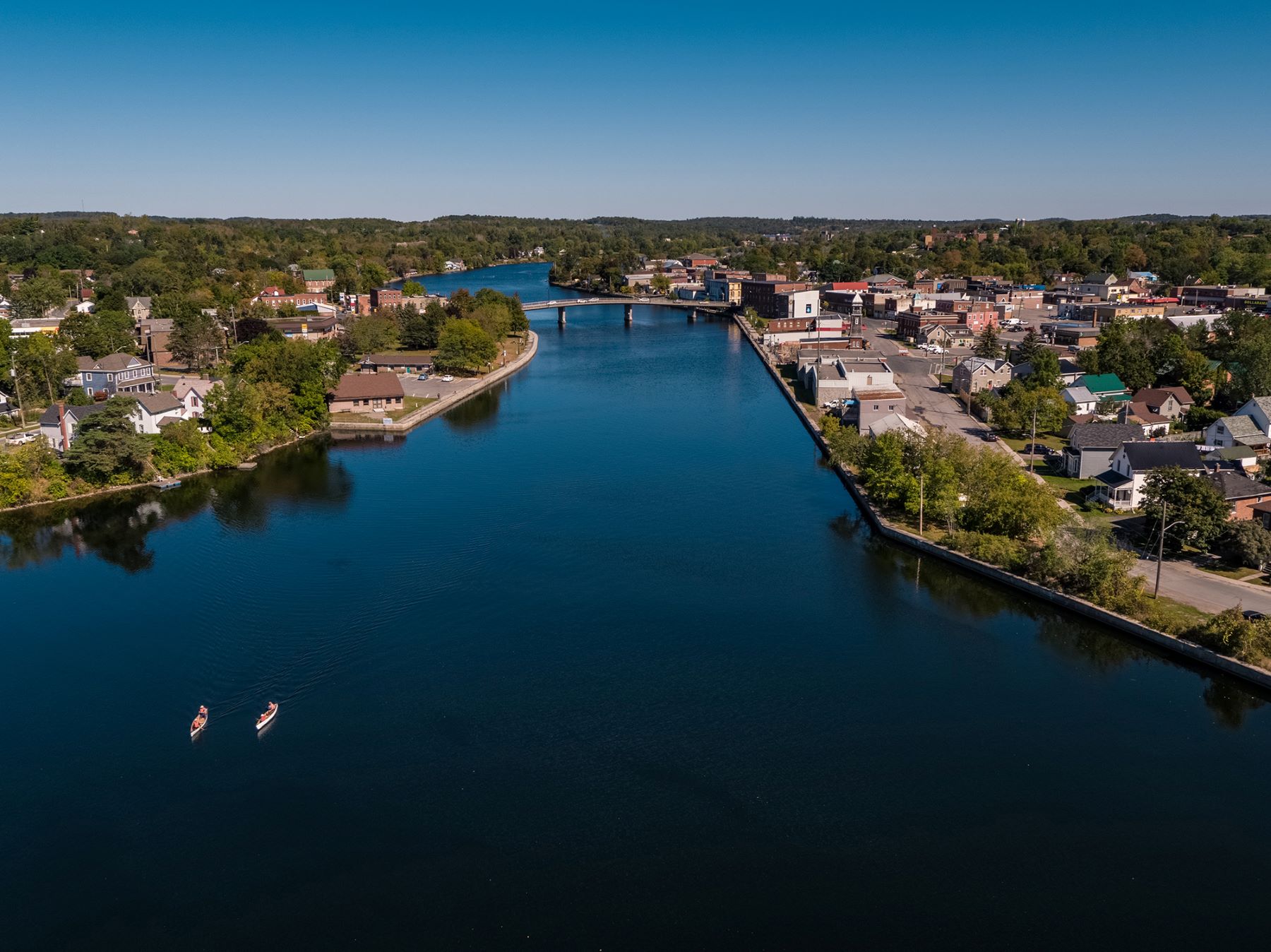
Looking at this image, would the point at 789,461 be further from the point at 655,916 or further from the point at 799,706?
the point at 655,916

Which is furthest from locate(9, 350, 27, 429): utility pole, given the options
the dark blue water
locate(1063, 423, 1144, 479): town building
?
locate(1063, 423, 1144, 479): town building

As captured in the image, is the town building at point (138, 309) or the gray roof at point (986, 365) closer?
the gray roof at point (986, 365)

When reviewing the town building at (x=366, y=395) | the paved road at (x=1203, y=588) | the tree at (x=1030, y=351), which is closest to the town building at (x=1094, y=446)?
the paved road at (x=1203, y=588)

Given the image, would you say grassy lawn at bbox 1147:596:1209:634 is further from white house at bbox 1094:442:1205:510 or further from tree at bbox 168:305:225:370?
tree at bbox 168:305:225:370

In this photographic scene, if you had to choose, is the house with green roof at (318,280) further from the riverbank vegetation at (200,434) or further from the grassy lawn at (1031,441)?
the grassy lawn at (1031,441)

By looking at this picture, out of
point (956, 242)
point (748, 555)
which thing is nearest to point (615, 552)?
point (748, 555)

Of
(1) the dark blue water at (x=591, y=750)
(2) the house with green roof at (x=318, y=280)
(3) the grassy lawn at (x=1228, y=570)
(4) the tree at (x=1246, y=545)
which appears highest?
(2) the house with green roof at (x=318, y=280)

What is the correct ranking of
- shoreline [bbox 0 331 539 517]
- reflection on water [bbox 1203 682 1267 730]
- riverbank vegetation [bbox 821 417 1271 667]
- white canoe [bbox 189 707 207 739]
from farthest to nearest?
1. shoreline [bbox 0 331 539 517]
2. riverbank vegetation [bbox 821 417 1271 667]
3. reflection on water [bbox 1203 682 1267 730]
4. white canoe [bbox 189 707 207 739]
